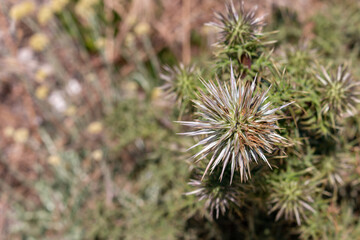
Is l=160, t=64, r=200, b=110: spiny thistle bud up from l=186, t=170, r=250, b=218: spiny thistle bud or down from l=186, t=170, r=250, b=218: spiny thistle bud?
up

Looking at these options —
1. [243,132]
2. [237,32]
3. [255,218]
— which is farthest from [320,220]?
[237,32]

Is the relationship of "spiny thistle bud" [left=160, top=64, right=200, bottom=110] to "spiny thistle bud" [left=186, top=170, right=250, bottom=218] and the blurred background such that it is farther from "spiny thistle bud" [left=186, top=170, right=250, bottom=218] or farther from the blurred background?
the blurred background

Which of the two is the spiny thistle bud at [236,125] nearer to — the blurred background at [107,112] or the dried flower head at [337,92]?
the dried flower head at [337,92]

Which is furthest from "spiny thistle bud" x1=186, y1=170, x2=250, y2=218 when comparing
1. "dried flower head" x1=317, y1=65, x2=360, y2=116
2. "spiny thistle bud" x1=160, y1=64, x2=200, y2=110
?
"dried flower head" x1=317, y1=65, x2=360, y2=116

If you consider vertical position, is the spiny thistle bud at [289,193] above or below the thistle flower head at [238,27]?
below

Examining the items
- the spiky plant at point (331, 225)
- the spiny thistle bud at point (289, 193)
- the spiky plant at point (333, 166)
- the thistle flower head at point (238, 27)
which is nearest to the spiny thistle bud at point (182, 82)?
the thistle flower head at point (238, 27)
